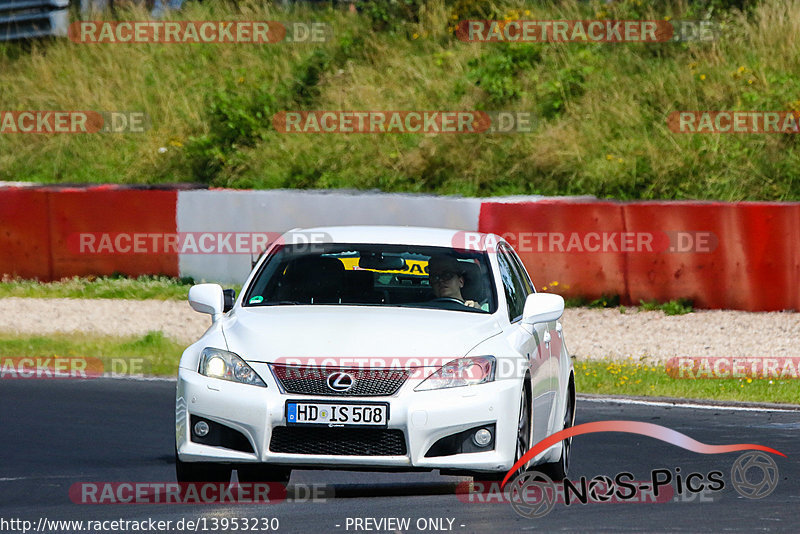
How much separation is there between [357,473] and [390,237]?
5.20ft

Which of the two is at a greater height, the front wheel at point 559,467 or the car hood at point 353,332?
the car hood at point 353,332

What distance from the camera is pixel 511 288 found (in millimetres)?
8883

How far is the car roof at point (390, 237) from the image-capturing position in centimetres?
875

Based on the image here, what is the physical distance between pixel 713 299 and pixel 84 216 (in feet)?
27.7

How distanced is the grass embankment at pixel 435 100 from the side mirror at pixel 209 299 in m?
12.2

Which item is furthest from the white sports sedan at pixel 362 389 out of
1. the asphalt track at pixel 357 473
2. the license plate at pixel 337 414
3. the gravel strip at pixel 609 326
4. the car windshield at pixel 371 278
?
the gravel strip at pixel 609 326

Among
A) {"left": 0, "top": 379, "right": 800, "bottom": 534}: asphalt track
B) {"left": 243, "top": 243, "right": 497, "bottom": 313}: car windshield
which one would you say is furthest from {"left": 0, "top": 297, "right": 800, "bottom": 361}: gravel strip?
{"left": 243, "top": 243, "right": 497, "bottom": 313}: car windshield

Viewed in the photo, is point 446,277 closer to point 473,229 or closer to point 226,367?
point 226,367

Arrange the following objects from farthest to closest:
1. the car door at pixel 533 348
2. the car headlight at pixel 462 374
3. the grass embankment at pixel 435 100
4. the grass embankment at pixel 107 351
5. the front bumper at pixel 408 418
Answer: the grass embankment at pixel 435 100
the grass embankment at pixel 107 351
the car door at pixel 533 348
the car headlight at pixel 462 374
the front bumper at pixel 408 418

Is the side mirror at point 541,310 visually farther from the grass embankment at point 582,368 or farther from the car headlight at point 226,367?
the grass embankment at point 582,368

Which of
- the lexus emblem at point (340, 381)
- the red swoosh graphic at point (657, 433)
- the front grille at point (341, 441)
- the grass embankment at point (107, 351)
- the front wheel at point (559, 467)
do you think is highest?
the lexus emblem at point (340, 381)

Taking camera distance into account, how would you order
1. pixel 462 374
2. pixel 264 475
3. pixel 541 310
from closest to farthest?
pixel 462 374 < pixel 541 310 < pixel 264 475

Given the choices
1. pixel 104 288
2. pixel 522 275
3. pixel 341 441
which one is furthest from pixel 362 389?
pixel 104 288

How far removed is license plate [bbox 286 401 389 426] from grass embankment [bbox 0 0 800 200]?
513 inches
